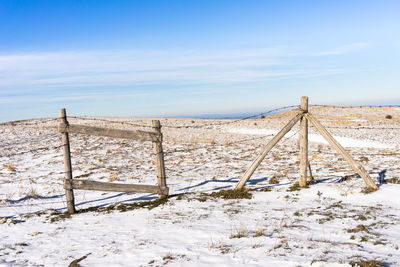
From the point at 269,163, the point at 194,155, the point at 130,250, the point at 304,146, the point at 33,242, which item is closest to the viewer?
the point at 130,250

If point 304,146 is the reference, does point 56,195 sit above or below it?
below

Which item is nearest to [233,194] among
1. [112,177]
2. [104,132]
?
[104,132]

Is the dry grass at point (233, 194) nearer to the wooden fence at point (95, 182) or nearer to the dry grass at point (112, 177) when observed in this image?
the wooden fence at point (95, 182)

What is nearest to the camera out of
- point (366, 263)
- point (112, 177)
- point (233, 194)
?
point (366, 263)

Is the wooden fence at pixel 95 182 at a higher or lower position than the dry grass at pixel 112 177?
higher

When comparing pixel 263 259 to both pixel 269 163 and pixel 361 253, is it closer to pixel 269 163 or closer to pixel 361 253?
pixel 361 253

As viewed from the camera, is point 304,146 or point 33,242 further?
point 304,146

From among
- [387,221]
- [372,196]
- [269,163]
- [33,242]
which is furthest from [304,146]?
[33,242]

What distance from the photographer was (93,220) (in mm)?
7250

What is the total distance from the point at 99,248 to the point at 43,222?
257 centimetres

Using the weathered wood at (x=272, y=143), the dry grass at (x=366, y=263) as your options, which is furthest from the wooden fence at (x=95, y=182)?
the dry grass at (x=366, y=263)

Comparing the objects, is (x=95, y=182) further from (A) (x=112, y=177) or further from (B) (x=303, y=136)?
(B) (x=303, y=136)

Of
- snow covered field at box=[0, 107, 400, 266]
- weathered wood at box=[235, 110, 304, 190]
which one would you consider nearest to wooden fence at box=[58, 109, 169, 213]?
snow covered field at box=[0, 107, 400, 266]

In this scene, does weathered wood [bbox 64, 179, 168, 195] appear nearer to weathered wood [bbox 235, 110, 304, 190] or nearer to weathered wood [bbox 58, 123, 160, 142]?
weathered wood [bbox 58, 123, 160, 142]
